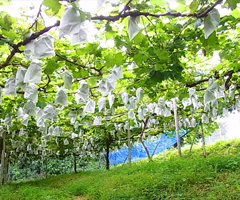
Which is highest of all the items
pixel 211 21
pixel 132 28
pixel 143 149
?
pixel 132 28

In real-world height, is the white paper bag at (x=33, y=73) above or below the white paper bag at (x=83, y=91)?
below

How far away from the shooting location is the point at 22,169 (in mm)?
22297

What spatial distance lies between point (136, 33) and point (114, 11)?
270 mm

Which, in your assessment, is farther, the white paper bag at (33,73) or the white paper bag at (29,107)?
the white paper bag at (29,107)

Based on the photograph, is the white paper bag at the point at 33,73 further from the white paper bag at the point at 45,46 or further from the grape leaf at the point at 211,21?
the grape leaf at the point at 211,21

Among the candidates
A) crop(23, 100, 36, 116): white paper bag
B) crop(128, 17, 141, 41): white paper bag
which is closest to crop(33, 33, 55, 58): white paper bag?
crop(128, 17, 141, 41): white paper bag

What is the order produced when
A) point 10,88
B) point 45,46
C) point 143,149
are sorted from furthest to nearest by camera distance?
point 143,149, point 10,88, point 45,46

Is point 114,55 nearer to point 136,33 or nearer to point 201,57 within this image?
point 136,33

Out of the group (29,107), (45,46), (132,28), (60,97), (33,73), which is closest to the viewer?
(132,28)

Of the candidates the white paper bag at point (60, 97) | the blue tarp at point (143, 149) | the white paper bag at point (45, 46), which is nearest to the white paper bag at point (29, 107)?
the white paper bag at point (60, 97)

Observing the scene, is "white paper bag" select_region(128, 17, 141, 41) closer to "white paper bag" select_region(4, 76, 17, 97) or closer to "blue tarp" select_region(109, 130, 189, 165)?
"white paper bag" select_region(4, 76, 17, 97)

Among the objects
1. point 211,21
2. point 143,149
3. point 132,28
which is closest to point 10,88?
point 132,28

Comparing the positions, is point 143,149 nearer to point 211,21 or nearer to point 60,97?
point 60,97

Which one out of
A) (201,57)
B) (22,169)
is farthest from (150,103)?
(22,169)
